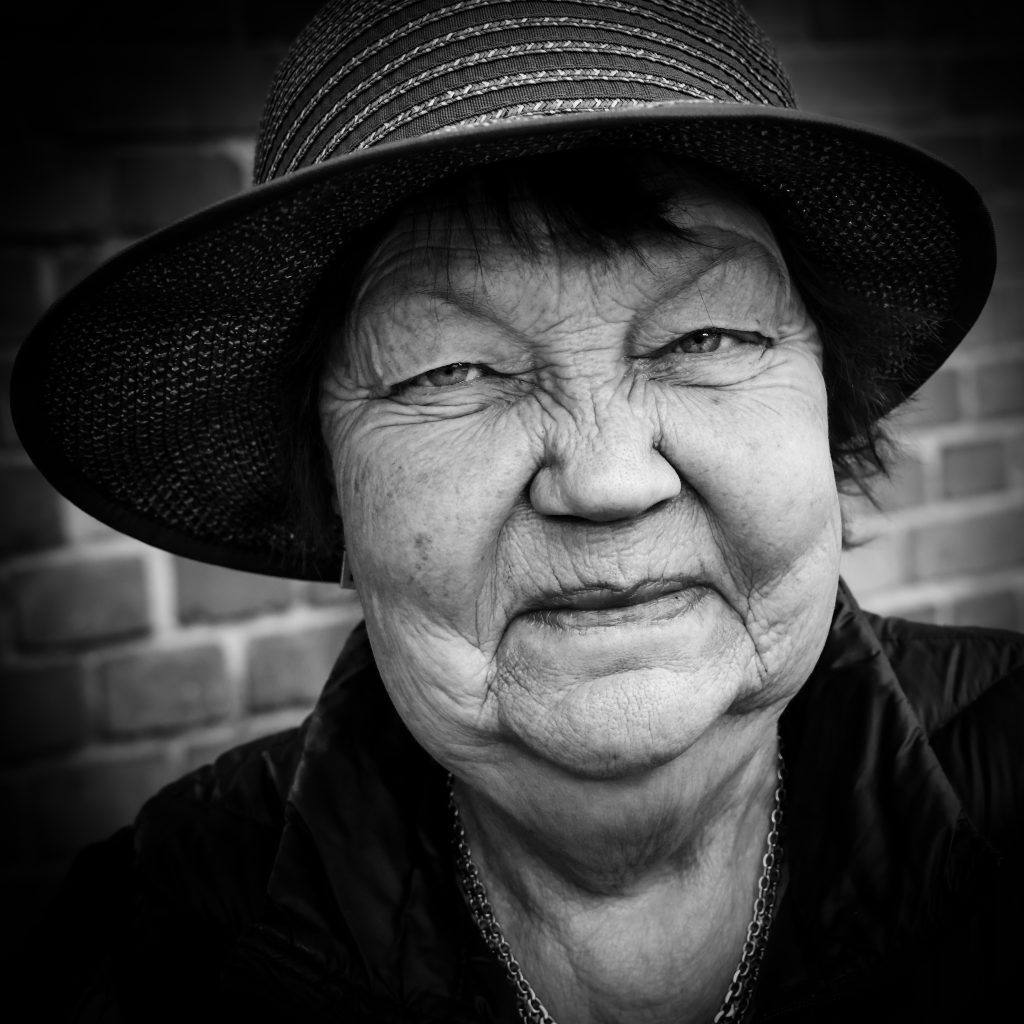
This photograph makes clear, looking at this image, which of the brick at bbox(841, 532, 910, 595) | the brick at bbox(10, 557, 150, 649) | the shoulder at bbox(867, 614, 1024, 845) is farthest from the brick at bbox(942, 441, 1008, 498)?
the brick at bbox(10, 557, 150, 649)

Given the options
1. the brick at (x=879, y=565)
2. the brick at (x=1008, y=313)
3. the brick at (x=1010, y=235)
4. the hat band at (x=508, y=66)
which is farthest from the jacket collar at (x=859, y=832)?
the brick at (x=1010, y=235)

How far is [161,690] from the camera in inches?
91.7

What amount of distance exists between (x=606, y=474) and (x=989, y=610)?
229 centimetres

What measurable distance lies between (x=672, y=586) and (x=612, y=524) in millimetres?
114

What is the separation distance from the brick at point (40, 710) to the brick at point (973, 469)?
2.32m

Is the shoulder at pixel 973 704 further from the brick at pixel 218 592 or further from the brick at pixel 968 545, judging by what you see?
the brick at pixel 218 592

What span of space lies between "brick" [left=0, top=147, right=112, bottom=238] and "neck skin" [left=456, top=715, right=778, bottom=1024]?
1.48 m

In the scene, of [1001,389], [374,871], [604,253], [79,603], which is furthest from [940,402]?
[79,603]

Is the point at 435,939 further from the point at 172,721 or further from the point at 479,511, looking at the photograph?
the point at 172,721

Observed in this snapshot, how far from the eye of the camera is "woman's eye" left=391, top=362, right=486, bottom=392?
1.28 m

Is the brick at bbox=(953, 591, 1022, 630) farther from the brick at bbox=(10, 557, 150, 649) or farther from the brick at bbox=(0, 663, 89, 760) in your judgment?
the brick at bbox=(0, 663, 89, 760)

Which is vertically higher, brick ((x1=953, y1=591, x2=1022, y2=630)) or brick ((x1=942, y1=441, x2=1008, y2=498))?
brick ((x1=942, y1=441, x2=1008, y2=498))

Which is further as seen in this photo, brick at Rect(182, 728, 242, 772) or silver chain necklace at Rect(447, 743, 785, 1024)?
brick at Rect(182, 728, 242, 772)

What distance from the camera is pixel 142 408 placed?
1.51 meters
